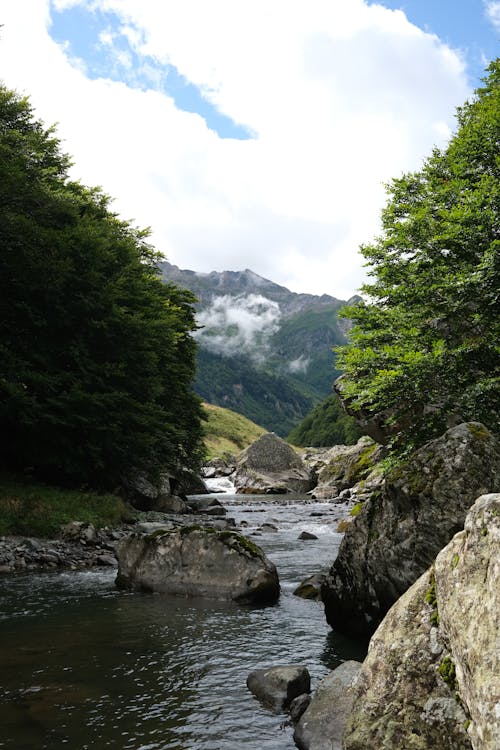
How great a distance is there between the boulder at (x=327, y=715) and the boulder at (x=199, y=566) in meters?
6.58

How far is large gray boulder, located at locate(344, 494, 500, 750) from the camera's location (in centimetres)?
446

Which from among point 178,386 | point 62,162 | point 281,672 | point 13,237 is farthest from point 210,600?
point 62,162

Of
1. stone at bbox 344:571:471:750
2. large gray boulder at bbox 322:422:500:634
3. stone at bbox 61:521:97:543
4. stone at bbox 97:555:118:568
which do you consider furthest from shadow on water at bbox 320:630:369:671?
stone at bbox 61:521:97:543

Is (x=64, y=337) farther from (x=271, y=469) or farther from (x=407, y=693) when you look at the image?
(x=271, y=469)

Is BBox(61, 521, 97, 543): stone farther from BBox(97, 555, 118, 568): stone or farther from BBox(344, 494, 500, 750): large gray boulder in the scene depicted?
BBox(344, 494, 500, 750): large gray boulder

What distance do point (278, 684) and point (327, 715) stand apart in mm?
1335

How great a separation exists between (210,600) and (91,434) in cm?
1526

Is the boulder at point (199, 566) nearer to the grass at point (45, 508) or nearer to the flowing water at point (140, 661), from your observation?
the flowing water at point (140, 661)

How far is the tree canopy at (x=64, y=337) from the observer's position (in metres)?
24.2

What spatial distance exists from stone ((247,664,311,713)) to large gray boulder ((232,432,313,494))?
7086 cm

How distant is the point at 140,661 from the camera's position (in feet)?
31.0

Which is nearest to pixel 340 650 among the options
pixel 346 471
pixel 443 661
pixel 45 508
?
pixel 443 661

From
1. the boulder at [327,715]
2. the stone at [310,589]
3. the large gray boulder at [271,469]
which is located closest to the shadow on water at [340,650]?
the boulder at [327,715]

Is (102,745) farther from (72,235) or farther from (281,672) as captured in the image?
(72,235)
